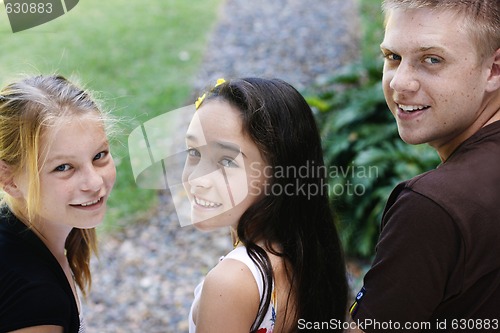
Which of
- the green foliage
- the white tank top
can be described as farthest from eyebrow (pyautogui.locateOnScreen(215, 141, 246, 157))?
the green foliage

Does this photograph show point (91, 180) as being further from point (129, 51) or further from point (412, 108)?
point (129, 51)

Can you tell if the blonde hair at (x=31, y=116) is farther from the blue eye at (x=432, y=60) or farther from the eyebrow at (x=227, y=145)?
the blue eye at (x=432, y=60)

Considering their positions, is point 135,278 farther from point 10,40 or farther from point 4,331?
point 10,40

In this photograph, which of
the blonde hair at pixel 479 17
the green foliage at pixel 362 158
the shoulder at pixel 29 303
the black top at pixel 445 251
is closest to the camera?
the black top at pixel 445 251

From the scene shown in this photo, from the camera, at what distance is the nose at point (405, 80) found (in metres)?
1.55

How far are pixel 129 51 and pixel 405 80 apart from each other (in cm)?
720

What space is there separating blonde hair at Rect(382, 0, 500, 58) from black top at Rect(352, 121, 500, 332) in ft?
0.73

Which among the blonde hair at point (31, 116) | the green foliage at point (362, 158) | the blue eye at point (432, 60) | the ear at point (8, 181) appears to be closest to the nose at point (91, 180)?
the blonde hair at point (31, 116)

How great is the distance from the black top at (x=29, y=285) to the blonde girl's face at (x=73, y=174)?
0.10 meters

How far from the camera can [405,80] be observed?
61.7 inches

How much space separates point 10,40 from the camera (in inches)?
300

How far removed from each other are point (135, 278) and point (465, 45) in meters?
3.61

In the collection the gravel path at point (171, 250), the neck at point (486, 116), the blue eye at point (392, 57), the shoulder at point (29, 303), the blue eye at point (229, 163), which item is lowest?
the gravel path at point (171, 250)

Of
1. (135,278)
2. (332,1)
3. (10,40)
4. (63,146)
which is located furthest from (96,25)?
(63,146)
